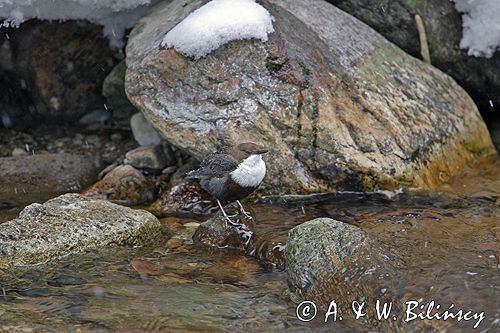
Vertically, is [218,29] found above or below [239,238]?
above

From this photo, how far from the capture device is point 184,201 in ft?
22.6

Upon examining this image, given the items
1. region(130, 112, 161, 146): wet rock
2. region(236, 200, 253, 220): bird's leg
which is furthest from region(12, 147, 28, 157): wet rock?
region(236, 200, 253, 220): bird's leg

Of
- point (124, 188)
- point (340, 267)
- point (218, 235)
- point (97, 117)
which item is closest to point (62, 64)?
point (97, 117)

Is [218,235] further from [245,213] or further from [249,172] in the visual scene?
[249,172]

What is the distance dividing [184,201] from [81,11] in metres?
2.98

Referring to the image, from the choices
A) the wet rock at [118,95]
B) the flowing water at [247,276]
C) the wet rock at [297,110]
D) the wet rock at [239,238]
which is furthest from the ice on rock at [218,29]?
the wet rock at [118,95]

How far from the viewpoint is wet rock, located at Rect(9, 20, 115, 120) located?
8.81 m

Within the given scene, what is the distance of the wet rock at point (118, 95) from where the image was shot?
861 cm

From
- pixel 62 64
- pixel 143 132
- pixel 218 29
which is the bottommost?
pixel 143 132

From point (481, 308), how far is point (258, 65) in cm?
334

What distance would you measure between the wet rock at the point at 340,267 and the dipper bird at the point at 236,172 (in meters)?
1.07

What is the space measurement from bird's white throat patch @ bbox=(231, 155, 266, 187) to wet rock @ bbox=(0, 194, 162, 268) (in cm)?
82

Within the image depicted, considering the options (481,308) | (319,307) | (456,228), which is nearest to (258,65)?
(456,228)

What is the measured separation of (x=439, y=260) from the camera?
489 cm
